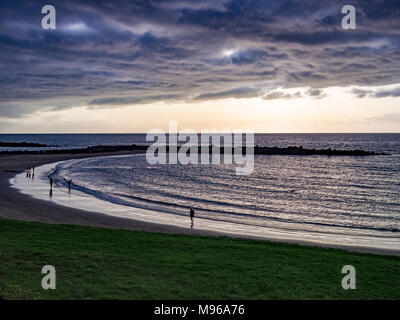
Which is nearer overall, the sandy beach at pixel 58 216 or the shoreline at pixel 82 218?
the shoreline at pixel 82 218

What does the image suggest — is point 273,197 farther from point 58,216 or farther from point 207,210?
point 58,216

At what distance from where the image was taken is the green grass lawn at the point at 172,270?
37.2ft

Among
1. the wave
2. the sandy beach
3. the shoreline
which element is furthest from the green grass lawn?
the wave

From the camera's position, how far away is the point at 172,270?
44.2ft

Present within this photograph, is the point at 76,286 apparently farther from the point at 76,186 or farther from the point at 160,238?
the point at 76,186

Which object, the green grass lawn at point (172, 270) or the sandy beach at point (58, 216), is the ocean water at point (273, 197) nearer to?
the sandy beach at point (58, 216)

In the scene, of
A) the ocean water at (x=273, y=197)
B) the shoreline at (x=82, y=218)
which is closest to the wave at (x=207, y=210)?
the ocean water at (x=273, y=197)

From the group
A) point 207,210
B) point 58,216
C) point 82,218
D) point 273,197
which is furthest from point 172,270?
point 273,197

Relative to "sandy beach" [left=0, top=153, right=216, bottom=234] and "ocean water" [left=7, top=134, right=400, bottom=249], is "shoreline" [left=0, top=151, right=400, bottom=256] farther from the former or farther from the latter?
"ocean water" [left=7, top=134, right=400, bottom=249]

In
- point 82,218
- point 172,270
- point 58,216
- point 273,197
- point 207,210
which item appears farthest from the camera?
point 273,197

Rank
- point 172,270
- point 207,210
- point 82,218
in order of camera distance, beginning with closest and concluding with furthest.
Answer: point 172,270 < point 82,218 < point 207,210

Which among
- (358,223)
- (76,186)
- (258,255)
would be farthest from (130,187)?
(258,255)

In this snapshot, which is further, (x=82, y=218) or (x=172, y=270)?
(x=82, y=218)

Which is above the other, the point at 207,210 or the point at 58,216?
the point at 58,216
